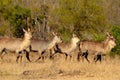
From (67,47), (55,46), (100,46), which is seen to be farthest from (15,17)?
(100,46)

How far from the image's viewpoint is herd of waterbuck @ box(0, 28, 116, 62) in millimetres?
18234

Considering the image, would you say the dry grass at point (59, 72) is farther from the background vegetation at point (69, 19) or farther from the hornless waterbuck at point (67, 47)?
the background vegetation at point (69, 19)

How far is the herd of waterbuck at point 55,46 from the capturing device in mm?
18234

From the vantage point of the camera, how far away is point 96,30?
1015 inches

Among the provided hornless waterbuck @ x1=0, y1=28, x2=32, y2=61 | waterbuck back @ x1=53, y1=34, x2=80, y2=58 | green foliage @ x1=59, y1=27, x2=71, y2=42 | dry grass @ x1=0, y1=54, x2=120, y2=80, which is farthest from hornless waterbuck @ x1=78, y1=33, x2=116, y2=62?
green foliage @ x1=59, y1=27, x2=71, y2=42

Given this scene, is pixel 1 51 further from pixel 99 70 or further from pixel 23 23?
pixel 23 23

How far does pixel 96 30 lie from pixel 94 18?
2.94 ft

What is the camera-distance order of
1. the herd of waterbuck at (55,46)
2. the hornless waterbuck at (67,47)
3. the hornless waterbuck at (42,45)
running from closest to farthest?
the herd of waterbuck at (55,46) → the hornless waterbuck at (67,47) → the hornless waterbuck at (42,45)

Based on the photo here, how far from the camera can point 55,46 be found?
63.5ft

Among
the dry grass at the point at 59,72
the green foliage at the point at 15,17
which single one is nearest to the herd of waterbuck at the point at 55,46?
the dry grass at the point at 59,72

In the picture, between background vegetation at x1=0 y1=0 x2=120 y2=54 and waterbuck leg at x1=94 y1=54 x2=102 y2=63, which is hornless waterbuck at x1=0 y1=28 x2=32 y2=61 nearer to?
waterbuck leg at x1=94 y1=54 x2=102 y2=63

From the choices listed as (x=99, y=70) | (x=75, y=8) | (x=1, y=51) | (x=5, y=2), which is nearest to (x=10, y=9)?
(x=5, y=2)

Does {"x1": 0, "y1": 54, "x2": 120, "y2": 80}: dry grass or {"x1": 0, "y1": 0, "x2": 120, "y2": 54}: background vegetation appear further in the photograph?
{"x1": 0, "y1": 0, "x2": 120, "y2": 54}: background vegetation

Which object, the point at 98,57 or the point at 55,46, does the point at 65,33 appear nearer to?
the point at 55,46
